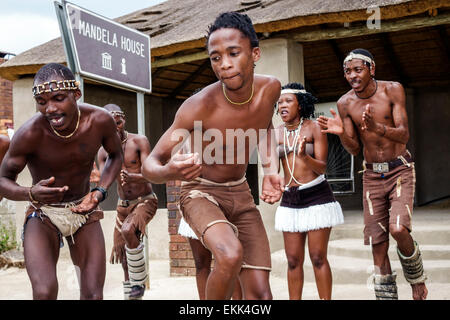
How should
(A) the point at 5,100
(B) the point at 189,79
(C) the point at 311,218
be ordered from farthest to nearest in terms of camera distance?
(A) the point at 5,100 < (B) the point at 189,79 < (C) the point at 311,218

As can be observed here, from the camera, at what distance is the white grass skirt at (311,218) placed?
4.86 meters

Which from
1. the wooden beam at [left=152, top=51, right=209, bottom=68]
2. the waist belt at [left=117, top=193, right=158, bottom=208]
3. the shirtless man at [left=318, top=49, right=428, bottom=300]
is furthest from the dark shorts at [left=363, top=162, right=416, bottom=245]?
the wooden beam at [left=152, top=51, right=209, bottom=68]

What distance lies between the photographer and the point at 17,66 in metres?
10.8

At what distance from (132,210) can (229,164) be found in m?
3.20

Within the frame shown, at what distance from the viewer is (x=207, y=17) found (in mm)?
10406

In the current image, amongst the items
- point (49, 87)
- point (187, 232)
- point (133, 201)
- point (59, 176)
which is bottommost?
point (187, 232)

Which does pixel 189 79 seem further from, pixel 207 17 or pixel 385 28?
pixel 385 28

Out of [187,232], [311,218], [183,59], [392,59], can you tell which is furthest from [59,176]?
[392,59]

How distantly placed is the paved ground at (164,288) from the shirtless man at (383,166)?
118cm

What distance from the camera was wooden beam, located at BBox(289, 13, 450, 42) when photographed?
8383 millimetres

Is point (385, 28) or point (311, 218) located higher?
point (385, 28)

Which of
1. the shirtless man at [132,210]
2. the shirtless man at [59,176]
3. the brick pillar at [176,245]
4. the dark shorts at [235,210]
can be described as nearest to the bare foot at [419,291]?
the dark shorts at [235,210]
